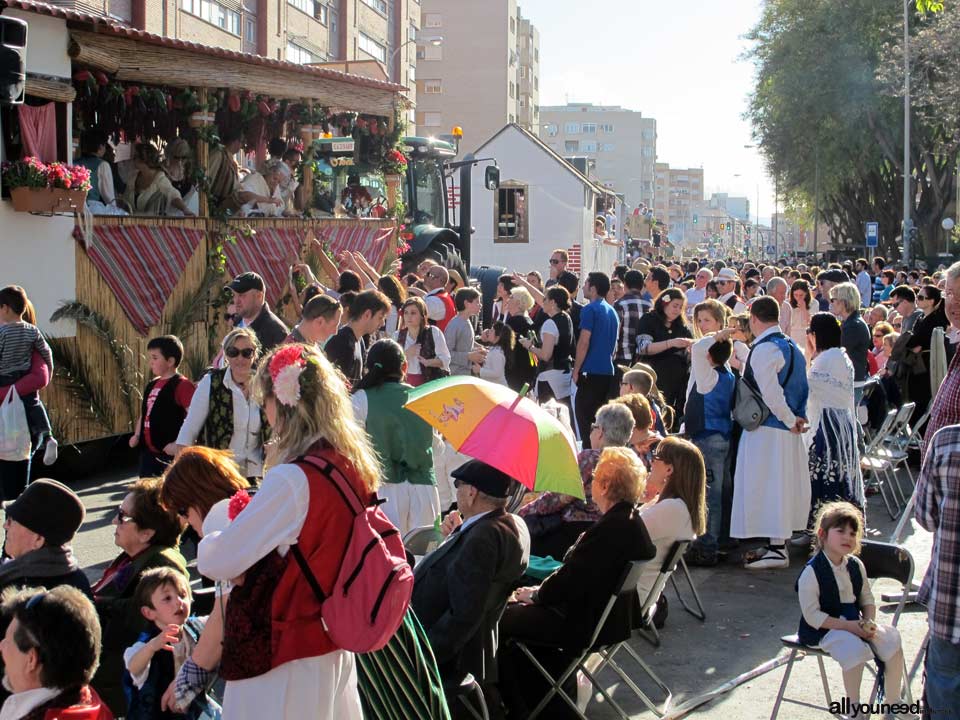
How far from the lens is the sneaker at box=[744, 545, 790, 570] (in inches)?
339

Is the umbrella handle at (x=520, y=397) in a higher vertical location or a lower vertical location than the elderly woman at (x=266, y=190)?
lower

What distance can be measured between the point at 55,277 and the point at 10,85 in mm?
3402

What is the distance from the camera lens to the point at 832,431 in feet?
29.3

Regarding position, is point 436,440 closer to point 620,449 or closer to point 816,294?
point 620,449

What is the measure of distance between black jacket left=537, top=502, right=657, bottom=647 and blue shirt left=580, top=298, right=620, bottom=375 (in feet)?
18.7

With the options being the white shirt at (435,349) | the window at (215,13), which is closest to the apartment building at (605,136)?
the window at (215,13)

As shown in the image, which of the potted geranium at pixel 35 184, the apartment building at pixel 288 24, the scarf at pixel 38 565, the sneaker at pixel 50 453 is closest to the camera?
the scarf at pixel 38 565

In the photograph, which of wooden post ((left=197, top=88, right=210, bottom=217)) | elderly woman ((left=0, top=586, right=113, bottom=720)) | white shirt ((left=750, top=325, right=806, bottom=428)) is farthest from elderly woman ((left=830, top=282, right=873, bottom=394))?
elderly woman ((left=0, top=586, right=113, bottom=720))

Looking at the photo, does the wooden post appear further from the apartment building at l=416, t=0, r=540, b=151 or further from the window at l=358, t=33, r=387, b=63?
the apartment building at l=416, t=0, r=540, b=151

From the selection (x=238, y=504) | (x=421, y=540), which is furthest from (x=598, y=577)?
(x=238, y=504)

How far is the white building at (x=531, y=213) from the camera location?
40.5 m

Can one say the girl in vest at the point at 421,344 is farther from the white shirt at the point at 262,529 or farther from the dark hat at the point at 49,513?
the white shirt at the point at 262,529

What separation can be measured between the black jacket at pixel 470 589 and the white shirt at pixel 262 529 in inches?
58.3

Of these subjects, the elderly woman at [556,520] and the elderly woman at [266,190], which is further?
the elderly woman at [266,190]
